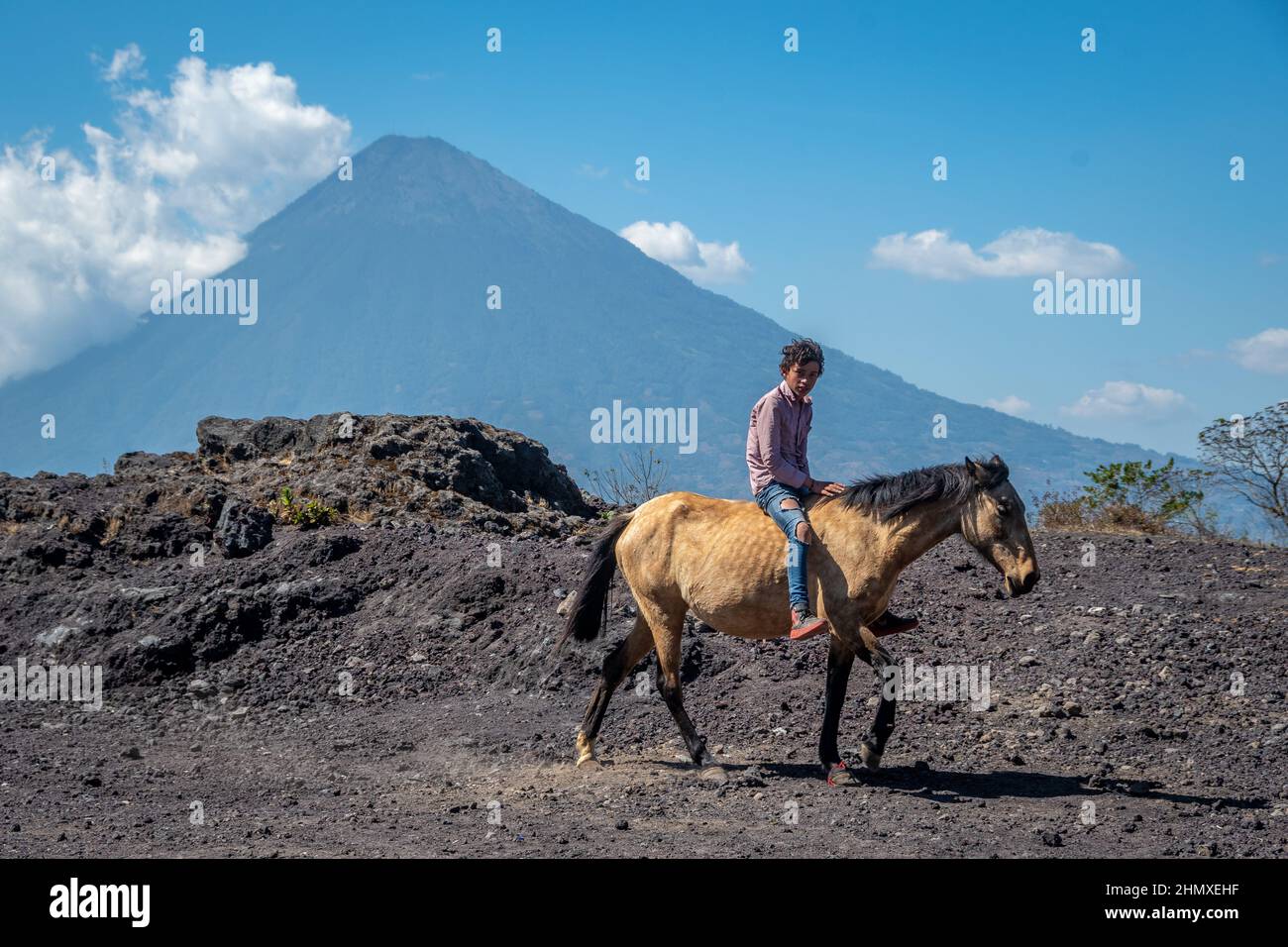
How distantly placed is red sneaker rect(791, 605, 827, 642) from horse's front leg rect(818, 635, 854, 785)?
230 millimetres

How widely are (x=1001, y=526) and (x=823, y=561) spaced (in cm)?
124

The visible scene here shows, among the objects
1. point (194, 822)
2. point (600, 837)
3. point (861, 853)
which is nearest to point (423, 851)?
point (600, 837)

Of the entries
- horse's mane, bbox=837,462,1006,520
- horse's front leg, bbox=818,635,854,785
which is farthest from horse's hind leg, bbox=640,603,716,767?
horse's mane, bbox=837,462,1006,520

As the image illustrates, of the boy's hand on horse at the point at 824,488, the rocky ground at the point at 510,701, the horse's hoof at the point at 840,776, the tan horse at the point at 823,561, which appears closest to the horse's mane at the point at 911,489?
the tan horse at the point at 823,561

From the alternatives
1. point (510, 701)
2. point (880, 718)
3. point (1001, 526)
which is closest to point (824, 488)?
point (1001, 526)

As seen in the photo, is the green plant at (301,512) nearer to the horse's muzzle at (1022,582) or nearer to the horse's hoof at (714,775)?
the horse's hoof at (714,775)

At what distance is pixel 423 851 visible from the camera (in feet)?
22.3

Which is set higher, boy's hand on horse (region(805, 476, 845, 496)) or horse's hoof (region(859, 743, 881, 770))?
boy's hand on horse (region(805, 476, 845, 496))

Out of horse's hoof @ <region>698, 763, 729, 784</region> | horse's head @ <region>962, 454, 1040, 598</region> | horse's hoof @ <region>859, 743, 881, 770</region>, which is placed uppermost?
horse's head @ <region>962, 454, 1040, 598</region>

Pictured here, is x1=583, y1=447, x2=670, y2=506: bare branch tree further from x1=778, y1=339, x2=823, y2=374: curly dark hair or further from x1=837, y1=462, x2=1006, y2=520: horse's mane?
x1=837, y1=462, x2=1006, y2=520: horse's mane

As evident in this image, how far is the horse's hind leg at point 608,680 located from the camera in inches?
364

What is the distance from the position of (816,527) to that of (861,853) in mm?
2578

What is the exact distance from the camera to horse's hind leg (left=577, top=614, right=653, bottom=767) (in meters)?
9.26

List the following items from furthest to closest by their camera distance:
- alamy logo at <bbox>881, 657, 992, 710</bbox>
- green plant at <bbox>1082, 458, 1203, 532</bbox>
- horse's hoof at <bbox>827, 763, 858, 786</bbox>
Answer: green plant at <bbox>1082, 458, 1203, 532</bbox> < alamy logo at <bbox>881, 657, 992, 710</bbox> < horse's hoof at <bbox>827, 763, 858, 786</bbox>
